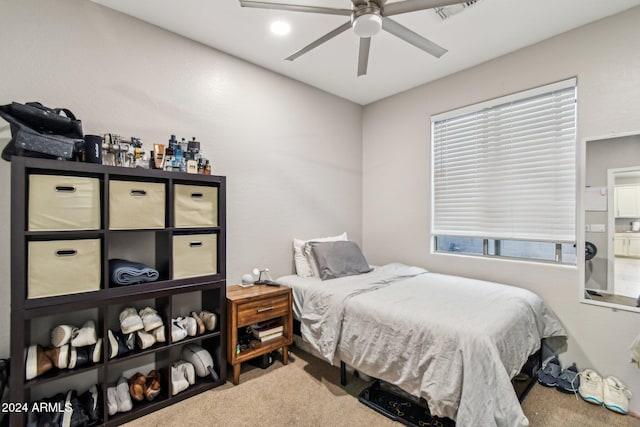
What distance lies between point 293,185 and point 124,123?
1600mm

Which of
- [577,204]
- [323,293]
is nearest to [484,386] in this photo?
[323,293]

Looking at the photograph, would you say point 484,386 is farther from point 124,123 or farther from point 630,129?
point 124,123

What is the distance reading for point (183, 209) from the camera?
6.86 feet

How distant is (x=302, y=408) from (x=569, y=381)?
199 centimetres

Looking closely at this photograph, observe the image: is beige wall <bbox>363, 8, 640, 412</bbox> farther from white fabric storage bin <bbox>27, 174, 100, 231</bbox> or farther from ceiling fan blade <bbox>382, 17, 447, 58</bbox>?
white fabric storage bin <bbox>27, 174, 100, 231</bbox>

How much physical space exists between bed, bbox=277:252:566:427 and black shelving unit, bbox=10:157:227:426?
780 mm

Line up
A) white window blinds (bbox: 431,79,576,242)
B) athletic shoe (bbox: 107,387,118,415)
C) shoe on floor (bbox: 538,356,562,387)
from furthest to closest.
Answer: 1. white window blinds (bbox: 431,79,576,242)
2. shoe on floor (bbox: 538,356,562,387)
3. athletic shoe (bbox: 107,387,118,415)

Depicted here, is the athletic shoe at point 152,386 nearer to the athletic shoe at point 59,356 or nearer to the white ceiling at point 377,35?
the athletic shoe at point 59,356

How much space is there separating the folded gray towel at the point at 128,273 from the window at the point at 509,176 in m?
2.79

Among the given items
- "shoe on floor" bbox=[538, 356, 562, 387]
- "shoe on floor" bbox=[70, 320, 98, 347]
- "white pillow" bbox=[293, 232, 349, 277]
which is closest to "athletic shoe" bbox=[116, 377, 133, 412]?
"shoe on floor" bbox=[70, 320, 98, 347]

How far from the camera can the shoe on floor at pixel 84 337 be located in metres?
1.72

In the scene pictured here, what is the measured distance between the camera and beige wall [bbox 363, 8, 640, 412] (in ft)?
6.98

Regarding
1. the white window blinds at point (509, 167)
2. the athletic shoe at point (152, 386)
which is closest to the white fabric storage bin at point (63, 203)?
the athletic shoe at point (152, 386)

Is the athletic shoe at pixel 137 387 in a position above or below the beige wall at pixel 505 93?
below
